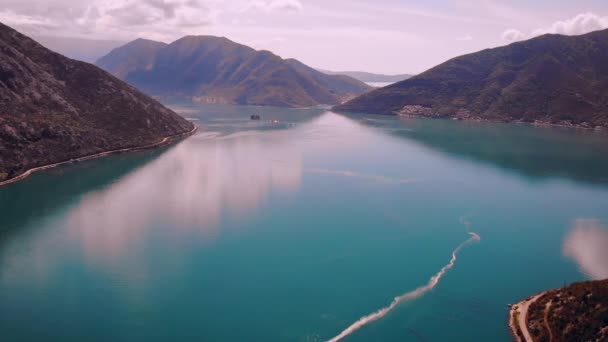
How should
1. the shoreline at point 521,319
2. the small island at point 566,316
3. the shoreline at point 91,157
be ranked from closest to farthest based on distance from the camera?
the small island at point 566,316, the shoreline at point 521,319, the shoreline at point 91,157

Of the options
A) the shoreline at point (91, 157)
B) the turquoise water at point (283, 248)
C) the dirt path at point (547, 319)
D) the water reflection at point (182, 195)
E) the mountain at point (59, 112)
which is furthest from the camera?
the mountain at point (59, 112)

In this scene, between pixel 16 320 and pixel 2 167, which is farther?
pixel 2 167

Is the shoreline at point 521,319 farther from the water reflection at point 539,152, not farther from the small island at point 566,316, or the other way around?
the water reflection at point 539,152

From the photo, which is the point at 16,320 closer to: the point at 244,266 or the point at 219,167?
the point at 244,266

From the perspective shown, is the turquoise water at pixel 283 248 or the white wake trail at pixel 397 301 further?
the turquoise water at pixel 283 248

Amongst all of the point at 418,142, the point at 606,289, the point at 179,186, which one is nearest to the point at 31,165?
the point at 179,186

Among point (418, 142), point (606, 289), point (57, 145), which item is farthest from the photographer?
point (418, 142)

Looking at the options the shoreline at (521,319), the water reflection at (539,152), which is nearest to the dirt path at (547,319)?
the shoreline at (521,319)
